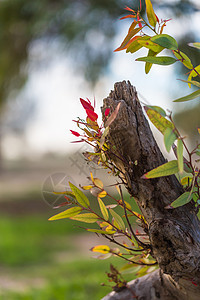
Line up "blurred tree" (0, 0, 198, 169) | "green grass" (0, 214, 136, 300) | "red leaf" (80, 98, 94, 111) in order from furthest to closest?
"blurred tree" (0, 0, 198, 169), "green grass" (0, 214, 136, 300), "red leaf" (80, 98, 94, 111)

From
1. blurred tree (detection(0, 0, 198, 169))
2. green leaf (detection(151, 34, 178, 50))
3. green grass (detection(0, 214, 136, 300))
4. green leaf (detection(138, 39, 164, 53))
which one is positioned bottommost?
green grass (detection(0, 214, 136, 300))

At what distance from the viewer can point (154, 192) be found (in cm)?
Answer: 51

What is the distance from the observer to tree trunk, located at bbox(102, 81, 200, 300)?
50 centimetres

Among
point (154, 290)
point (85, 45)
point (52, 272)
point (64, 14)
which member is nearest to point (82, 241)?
point (52, 272)

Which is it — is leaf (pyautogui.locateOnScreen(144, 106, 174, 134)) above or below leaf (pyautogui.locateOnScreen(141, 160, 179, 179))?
above

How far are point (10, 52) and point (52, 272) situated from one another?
9.26 ft

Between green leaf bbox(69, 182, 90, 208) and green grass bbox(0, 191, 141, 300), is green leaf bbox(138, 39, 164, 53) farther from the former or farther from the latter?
green grass bbox(0, 191, 141, 300)

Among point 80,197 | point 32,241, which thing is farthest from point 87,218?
point 32,241

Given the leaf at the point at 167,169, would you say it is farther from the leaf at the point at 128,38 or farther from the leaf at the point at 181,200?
the leaf at the point at 128,38

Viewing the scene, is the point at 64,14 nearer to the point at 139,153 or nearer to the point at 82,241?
the point at 82,241

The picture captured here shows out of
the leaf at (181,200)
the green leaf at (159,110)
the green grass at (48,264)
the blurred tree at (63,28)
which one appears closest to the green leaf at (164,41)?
the green leaf at (159,110)

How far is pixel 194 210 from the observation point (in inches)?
20.8

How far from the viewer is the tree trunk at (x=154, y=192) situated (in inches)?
19.5

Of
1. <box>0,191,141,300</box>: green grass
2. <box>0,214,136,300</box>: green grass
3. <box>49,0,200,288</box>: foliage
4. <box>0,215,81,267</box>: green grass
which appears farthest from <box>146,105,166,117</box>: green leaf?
<box>0,215,81,267</box>: green grass
